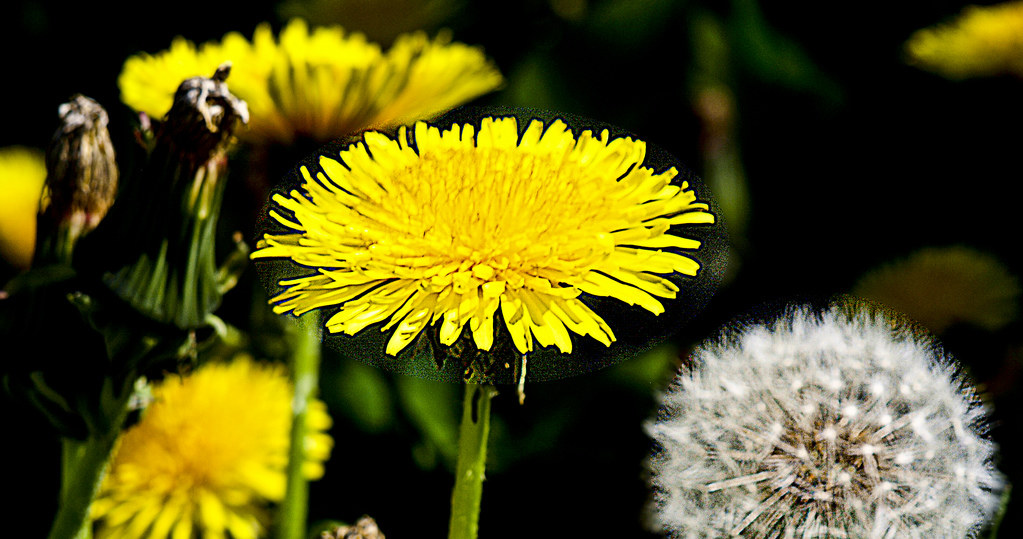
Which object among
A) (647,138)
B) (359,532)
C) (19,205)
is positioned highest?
(647,138)

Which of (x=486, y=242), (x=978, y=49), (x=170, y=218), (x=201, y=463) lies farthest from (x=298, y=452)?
(x=978, y=49)

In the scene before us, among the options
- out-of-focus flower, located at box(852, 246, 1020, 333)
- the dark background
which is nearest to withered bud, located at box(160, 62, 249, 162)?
the dark background

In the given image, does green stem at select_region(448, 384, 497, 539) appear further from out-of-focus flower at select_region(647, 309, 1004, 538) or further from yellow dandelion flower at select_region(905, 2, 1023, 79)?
yellow dandelion flower at select_region(905, 2, 1023, 79)

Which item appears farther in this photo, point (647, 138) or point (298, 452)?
point (647, 138)

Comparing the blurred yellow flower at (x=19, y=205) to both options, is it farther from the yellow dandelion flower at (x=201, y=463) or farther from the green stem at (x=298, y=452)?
the green stem at (x=298, y=452)

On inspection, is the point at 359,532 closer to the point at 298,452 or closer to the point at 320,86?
the point at 298,452

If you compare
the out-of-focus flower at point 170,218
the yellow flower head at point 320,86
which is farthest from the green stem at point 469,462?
the yellow flower head at point 320,86

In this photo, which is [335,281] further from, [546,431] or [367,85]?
[546,431]
